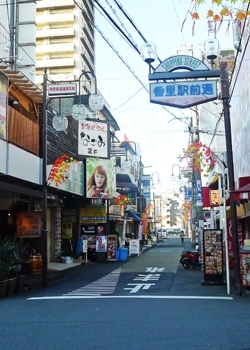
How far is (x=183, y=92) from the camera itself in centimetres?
1319

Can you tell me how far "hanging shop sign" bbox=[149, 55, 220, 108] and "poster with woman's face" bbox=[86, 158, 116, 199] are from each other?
15.6 m

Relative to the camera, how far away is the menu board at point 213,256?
16.0m

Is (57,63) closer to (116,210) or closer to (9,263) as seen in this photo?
(116,210)

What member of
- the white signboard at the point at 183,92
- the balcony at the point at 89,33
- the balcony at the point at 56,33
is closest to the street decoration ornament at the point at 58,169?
the white signboard at the point at 183,92

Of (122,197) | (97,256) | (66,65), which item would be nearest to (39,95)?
(97,256)

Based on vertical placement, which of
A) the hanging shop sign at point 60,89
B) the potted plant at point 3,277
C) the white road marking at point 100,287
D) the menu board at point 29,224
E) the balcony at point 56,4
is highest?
the balcony at point 56,4

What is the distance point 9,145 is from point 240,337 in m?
12.3

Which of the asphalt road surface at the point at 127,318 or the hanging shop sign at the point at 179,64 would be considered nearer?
the asphalt road surface at the point at 127,318

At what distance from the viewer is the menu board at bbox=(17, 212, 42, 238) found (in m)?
22.2

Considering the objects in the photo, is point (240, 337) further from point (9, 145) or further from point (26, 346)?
point (9, 145)

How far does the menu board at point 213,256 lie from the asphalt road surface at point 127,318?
23.6 inches

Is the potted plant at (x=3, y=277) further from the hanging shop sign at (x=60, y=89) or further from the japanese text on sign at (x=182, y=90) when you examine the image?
the japanese text on sign at (x=182, y=90)

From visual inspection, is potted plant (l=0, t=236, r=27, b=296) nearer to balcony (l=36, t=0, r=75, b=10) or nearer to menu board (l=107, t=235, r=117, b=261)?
menu board (l=107, t=235, r=117, b=261)

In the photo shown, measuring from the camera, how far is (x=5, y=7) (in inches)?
985
